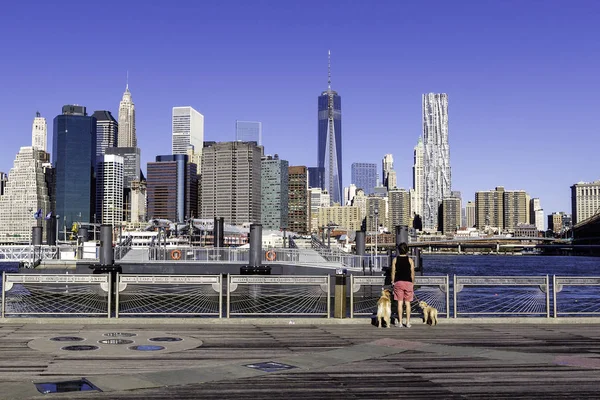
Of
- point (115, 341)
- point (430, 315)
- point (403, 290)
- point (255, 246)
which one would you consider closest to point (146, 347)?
point (115, 341)

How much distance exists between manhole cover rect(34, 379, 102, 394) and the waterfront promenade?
0.39 ft

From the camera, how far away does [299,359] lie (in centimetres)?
1144

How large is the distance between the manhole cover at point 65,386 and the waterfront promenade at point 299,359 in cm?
12

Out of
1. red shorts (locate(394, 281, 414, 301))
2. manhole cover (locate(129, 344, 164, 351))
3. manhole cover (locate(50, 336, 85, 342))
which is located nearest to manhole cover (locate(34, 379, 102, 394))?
manhole cover (locate(129, 344, 164, 351))

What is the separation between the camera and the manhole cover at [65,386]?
29.0 feet

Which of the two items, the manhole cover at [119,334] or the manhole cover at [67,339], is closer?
the manhole cover at [67,339]

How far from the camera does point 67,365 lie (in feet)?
35.0

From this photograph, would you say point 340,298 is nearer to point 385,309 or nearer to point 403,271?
point 385,309

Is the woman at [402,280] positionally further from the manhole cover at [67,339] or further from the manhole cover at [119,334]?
the manhole cover at [67,339]

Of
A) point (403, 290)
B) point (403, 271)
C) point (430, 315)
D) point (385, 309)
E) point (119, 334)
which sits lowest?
point (119, 334)

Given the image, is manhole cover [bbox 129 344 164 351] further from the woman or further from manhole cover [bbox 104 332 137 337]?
the woman

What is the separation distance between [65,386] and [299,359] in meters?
3.85

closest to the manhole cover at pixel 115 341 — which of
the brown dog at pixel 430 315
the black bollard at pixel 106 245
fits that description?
the brown dog at pixel 430 315

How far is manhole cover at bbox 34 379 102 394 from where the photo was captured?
29.0 ft
